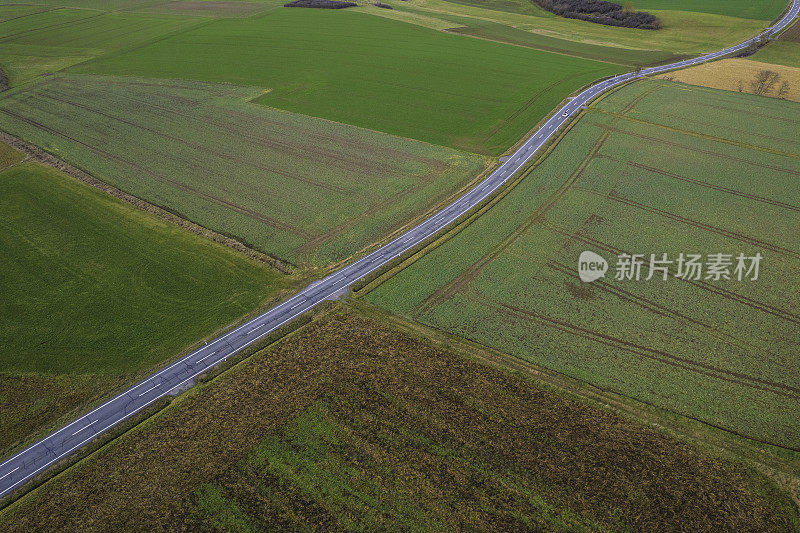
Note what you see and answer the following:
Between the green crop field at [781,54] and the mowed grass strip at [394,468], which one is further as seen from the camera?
the green crop field at [781,54]

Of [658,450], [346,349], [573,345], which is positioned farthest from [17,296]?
[658,450]

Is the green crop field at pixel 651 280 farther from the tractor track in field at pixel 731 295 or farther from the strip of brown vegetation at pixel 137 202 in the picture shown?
the strip of brown vegetation at pixel 137 202

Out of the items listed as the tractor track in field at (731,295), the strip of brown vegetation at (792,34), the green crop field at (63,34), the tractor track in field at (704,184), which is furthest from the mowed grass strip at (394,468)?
the strip of brown vegetation at (792,34)

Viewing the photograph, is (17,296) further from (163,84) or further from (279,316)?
(163,84)

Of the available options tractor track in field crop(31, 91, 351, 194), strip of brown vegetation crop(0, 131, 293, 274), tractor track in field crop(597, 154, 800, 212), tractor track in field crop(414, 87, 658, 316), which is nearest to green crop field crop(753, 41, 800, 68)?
tractor track in field crop(414, 87, 658, 316)

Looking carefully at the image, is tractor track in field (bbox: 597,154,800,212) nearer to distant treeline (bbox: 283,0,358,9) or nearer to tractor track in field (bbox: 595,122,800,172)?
tractor track in field (bbox: 595,122,800,172)

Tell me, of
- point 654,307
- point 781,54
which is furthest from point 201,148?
point 781,54

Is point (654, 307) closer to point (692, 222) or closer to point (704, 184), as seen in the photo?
point (692, 222)
